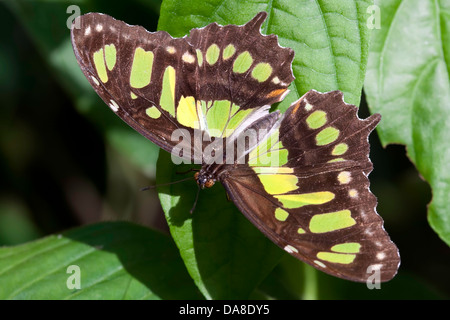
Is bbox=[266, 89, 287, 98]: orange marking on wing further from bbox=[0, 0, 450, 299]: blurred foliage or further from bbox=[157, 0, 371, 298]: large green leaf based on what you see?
bbox=[0, 0, 450, 299]: blurred foliage

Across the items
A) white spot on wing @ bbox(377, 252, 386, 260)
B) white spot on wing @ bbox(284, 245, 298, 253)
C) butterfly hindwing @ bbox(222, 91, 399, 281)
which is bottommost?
white spot on wing @ bbox(377, 252, 386, 260)

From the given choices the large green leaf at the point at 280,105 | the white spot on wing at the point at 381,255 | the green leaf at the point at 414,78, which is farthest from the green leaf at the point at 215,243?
the green leaf at the point at 414,78

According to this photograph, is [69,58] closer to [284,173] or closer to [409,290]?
[284,173]

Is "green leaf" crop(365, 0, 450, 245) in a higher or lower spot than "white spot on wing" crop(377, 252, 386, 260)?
higher

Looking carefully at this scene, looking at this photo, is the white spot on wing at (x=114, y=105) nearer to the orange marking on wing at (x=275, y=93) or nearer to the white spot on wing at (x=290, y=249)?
the orange marking on wing at (x=275, y=93)

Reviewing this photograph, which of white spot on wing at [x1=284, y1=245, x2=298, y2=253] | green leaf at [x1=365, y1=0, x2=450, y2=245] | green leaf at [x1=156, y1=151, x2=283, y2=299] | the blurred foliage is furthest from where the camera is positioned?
the blurred foliage

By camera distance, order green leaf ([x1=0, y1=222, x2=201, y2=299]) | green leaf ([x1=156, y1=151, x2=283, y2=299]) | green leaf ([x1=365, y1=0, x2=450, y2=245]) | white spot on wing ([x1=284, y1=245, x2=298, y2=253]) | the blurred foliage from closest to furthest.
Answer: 1. white spot on wing ([x1=284, y1=245, x2=298, y2=253])
2. green leaf ([x1=156, y1=151, x2=283, y2=299])
3. green leaf ([x1=365, y1=0, x2=450, y2=245])
4. green leaf ([x1=0, y1=222, x2=201, y2=299])
5. the blurred foliage

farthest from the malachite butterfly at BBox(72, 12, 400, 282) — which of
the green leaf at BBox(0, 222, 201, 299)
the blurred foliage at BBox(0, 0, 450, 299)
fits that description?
the blurred foliage at BBox(0, 0, 450, 299)
